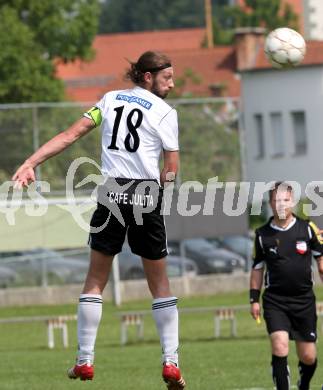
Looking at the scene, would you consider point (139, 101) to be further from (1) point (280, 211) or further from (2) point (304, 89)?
(2) point (304, 89)

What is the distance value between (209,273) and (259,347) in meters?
14.0

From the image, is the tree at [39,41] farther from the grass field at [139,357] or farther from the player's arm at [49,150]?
the player's arm at [49,150]

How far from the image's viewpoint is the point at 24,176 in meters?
9.65

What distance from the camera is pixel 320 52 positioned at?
5078 cm

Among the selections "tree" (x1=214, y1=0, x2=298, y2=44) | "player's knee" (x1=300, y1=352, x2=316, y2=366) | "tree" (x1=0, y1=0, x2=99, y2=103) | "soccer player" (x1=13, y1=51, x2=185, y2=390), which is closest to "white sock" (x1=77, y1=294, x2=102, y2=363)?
"soccer player" (x1=13, y1=51, x2=185, y2=390)

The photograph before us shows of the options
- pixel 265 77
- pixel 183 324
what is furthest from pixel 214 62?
pixel 183 324

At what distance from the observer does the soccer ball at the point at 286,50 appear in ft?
41.2

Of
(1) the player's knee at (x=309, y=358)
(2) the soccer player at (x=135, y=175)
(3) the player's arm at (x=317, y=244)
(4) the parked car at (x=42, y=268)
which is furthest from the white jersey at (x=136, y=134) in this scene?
(4) the parked car at (x=42, y=268)

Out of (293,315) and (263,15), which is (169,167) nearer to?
(293,315)

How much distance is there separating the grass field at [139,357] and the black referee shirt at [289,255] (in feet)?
8.13

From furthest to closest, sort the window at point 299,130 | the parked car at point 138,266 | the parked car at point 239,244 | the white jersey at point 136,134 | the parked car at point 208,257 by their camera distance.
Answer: the window at point 299,130 < the parked car at point 239,244 < the parked car at point 208,257 < the parked car at point 138,266 < the white jersey at point 136,134

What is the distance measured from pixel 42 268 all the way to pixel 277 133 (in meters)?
22.2

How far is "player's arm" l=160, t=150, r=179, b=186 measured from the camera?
405 inches

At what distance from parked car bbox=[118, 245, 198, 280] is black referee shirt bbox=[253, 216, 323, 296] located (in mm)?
22459
